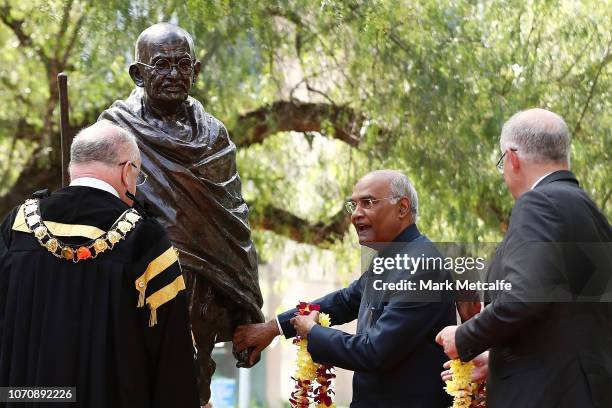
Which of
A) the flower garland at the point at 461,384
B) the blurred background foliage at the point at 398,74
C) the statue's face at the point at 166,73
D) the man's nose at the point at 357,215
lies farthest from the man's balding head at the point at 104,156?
the blurred background foliage at the point at 398,74

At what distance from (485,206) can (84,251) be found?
18.3 feet

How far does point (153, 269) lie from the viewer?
12.3 feet

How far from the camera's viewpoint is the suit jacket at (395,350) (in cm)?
433

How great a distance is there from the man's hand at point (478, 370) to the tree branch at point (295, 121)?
5335 millimetres

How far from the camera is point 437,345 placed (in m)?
4.47

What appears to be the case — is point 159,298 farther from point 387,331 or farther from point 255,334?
point 255,334

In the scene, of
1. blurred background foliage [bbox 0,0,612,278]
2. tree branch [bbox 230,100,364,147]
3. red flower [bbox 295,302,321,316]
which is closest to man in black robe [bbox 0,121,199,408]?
red flower [bbox 295,302,321,316]

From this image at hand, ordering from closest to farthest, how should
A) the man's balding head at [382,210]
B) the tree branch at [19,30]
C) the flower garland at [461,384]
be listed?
1. the flower garland at [461,384]
2. the man's balding head at [382,210]
3. the tree branch at [19,30]

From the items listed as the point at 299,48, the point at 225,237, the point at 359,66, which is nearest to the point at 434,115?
the point at 359,66

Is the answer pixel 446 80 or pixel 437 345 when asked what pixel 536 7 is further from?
pixel 437 345

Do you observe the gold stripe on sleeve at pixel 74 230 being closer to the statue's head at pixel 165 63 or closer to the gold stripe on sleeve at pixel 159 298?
the gold stripe on sleeve at pixel 159 298

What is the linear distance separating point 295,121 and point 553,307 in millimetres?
6463

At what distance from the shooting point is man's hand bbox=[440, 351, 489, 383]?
13.9 feet

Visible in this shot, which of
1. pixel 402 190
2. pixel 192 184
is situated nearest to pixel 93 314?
pixel 192 184
